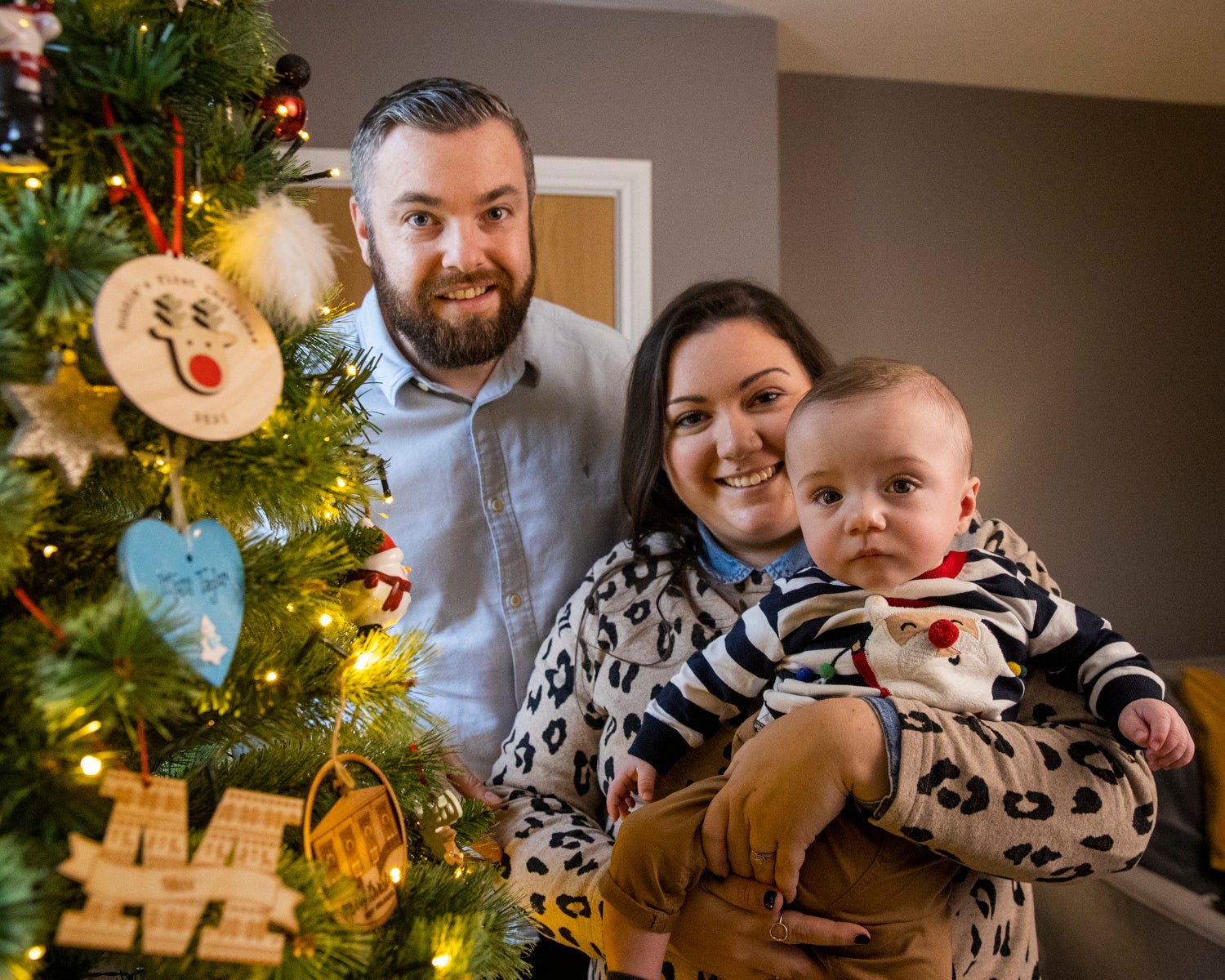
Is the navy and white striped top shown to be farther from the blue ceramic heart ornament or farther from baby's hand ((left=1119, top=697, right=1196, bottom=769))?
the blue ceramic heart ornament

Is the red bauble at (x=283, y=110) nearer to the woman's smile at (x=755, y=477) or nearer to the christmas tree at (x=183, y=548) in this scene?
the christmas tree at (x=183, y=548)

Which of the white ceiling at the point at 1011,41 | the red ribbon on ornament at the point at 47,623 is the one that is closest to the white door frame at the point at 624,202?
the white ceiling at the point at 1011,41

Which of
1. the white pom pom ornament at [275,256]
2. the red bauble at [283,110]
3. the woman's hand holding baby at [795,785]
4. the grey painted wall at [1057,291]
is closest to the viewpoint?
the white pom pom ornament at [275,256]

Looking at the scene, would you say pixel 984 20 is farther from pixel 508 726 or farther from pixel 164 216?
pixel 164 216

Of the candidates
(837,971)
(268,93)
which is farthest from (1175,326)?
(268,93)

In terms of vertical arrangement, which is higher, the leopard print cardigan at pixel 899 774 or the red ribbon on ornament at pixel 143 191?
the red ribbon on ornament at pixel 143 191

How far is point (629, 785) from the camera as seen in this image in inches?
49.3

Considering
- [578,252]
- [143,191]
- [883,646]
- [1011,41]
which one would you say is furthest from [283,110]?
[1011,41]

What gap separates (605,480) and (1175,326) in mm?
3505

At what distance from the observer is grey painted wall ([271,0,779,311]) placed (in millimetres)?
3184

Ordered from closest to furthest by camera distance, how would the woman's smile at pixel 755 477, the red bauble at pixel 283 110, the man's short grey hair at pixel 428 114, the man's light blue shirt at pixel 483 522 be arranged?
1. the red bauble at pixel 283 110
2. the woman's smile at pixel 755 477
3. the man's short grey hair at pixel 428 114
4. the man's light blue shirt at pixel 483 522

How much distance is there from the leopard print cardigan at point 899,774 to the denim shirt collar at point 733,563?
0.02m

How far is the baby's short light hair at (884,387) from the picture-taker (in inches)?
44.6

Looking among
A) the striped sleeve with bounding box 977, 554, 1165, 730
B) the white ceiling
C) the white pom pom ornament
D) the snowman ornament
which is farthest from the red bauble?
the white ceiling
